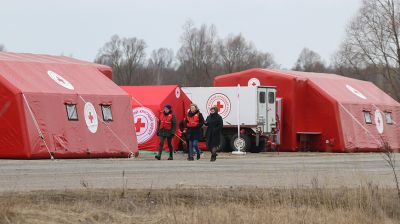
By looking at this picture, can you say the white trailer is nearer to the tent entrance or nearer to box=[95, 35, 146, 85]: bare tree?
the tent entrance

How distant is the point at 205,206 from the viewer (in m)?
12.3

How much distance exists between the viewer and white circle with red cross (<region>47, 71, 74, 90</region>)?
27.1 meters

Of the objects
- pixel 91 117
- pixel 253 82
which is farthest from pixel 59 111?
pixel 253 82

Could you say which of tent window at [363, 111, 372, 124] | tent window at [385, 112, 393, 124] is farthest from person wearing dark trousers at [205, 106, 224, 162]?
tent window at [385, 112, 393, 124]

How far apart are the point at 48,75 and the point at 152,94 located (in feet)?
23.2

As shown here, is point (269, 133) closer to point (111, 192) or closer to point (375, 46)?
point (111, 192)

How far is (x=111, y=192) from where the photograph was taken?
1287 cm

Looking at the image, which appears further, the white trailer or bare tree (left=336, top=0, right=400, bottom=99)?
bare tree (left=336, top=0, right=400, bottom=99)

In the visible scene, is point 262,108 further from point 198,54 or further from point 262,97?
point 198,54

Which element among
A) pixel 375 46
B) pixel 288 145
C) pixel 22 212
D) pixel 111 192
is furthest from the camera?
pixel 375 46

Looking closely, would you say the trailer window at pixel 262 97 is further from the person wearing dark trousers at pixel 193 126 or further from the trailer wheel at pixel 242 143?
the person wearing dark trousers at pixel 193 126

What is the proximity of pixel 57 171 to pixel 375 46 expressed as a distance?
163 ft

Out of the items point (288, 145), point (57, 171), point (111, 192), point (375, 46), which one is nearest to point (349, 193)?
point (111, 192)

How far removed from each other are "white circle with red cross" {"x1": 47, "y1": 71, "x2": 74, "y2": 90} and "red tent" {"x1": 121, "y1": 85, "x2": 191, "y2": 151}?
5733mm
